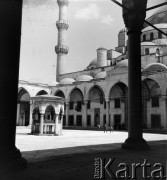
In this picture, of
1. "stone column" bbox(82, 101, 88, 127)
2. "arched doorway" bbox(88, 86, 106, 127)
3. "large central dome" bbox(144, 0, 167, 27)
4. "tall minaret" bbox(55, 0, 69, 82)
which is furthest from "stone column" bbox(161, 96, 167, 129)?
"tall minaret" bbox(55, 0, 69, 82)

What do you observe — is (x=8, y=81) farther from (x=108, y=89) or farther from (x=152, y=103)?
(x=108, y=89)

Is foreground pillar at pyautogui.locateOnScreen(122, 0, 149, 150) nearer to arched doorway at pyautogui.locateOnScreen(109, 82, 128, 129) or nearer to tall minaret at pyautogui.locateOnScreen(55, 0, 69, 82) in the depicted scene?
arched doorway at pyautogui.locateOnScreen(109, 82, 128, 129)

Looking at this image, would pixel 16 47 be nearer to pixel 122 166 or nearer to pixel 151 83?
pixel 122 166

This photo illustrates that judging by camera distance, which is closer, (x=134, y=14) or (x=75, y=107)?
(x=134, y=14)

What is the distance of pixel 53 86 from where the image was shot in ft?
120

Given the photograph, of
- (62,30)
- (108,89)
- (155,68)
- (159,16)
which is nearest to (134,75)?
(155,68)

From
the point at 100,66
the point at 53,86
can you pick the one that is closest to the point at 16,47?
the point at 53,86

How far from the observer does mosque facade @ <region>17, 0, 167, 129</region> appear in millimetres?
26250

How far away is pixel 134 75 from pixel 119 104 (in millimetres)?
23002

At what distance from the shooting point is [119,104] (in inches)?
1172

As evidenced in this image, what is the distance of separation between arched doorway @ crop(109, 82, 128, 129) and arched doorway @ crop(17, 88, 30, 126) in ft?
39.9

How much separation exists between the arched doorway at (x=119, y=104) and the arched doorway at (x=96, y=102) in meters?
1.70

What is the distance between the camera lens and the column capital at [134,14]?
22.2 feet

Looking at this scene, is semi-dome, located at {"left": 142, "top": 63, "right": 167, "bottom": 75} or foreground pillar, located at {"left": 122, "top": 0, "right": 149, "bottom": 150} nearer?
foreground pillar, located at {"left": 122, "top": 0, "right": 149, "bottom": 150}
